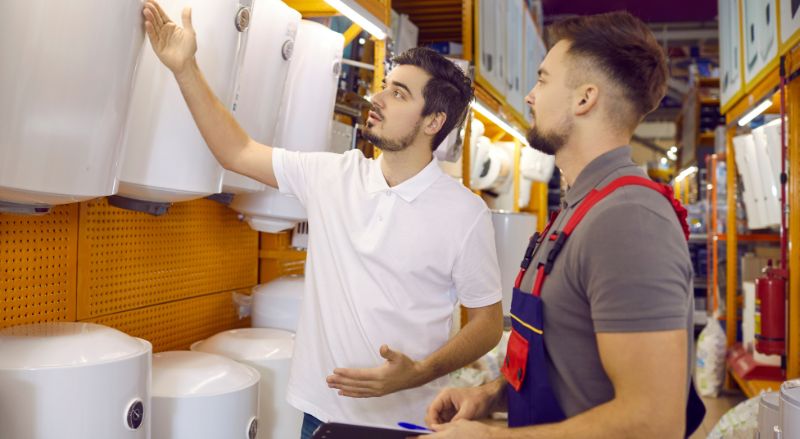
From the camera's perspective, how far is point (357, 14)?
2.41 metres

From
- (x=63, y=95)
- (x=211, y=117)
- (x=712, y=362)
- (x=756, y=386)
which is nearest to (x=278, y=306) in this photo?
(x=211, y=117)

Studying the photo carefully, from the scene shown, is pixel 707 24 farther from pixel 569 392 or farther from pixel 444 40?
pixel 569 392

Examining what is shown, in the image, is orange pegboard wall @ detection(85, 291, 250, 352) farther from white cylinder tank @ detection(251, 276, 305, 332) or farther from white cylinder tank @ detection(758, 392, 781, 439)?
white cylinder tank @ detection(758, 392, 781, 439)

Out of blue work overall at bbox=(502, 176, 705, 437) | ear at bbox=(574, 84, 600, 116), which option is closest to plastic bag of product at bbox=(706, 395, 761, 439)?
blue work overall at bbox=(502, 176, 705, 437)

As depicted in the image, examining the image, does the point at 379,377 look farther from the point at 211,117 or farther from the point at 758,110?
the point at 758,110

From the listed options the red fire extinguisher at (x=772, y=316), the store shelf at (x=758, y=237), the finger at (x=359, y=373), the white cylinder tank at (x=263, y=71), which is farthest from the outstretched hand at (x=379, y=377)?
the store shelf at (x=758, y=237)

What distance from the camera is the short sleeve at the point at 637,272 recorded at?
1.08m

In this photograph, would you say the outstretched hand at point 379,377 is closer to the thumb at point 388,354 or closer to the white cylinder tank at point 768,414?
the thumb at point 388,354

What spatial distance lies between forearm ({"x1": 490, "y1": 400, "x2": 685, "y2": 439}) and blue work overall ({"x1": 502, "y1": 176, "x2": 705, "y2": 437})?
6.1 inches

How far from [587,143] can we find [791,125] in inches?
116

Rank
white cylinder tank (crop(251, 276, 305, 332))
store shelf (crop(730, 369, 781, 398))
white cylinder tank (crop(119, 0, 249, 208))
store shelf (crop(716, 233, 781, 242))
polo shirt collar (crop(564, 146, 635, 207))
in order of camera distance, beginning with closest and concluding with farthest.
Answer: polo shirt collar (crop(564, 146, 635, 207)), white cylinder tank (crop(119, 0, 249, 208)), white cylinder tank (crop(251, 276, 305, 332)), store shelf (crop(730, 369, 781, 398)), store shelf (crop(716, 233, 781, 242))

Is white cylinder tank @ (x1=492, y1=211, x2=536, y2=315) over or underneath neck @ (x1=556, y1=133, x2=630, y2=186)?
underneath

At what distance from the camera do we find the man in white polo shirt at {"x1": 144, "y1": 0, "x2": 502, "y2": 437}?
1976mm

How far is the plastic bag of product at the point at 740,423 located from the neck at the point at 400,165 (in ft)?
6.90
